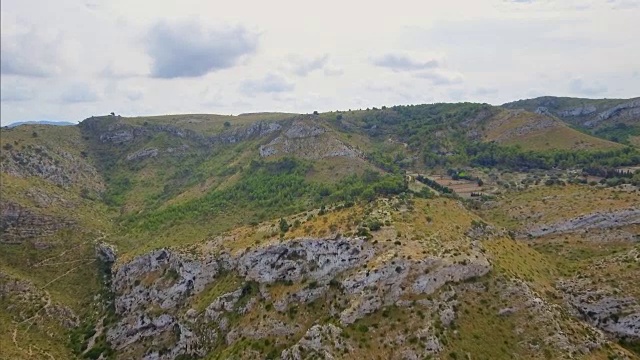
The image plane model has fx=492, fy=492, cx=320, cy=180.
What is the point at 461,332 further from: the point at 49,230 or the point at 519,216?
the point at 49,230

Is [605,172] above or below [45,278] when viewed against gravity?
above

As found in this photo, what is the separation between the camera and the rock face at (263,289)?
108m

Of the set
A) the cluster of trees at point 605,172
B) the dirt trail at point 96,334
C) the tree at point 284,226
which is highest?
the cluster of trees at point 605,172

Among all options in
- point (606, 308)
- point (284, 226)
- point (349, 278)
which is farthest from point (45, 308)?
point (606, 308)

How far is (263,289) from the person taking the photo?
125 metres

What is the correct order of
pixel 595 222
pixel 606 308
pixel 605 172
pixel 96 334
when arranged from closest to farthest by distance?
pixel 606 308
pixel 595 222
pixel 96 334
pixel 605 172

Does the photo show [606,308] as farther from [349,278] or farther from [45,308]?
[45,308]

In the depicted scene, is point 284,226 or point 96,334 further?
point 284,226

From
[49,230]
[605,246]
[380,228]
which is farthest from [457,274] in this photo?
[49,230]

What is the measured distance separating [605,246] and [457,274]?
48.8 m

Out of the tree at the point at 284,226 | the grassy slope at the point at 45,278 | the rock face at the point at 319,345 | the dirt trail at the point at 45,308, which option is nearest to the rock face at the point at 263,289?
the rock face at the point at 319,345

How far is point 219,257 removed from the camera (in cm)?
14125

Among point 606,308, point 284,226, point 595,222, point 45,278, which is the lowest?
point 45,278

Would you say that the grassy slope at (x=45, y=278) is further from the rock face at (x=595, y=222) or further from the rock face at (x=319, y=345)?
the rock face at (x=595, y=222)
